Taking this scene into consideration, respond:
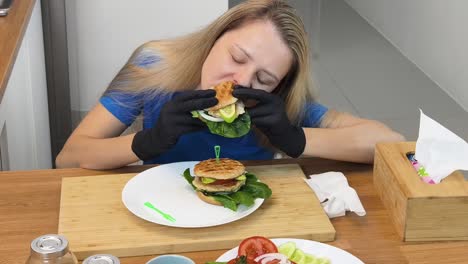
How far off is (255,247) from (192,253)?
0.15 meters

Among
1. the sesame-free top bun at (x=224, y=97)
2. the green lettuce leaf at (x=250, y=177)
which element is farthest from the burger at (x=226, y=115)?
the green lettuce leaf at (x=250, y=177)

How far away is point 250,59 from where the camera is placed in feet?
5.61

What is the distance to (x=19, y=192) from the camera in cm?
152

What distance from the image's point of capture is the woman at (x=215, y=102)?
159cm

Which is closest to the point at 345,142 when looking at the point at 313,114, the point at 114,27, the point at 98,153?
the point at 313,114

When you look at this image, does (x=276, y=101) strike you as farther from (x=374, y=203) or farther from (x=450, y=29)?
(x=450, y=29)

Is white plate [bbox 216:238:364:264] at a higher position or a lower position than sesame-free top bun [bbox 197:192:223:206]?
lower

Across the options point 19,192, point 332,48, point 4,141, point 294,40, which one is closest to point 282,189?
point 294,40

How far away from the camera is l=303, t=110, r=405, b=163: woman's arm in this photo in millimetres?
1721

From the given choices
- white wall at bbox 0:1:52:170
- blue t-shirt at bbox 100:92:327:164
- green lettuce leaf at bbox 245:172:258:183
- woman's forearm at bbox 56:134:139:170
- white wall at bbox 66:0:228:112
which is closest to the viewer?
green lettuce leaf at bbox 245:172:258:183

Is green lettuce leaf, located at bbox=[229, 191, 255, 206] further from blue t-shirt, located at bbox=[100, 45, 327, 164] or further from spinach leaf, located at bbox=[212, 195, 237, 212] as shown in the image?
blue t-shirt, located at bbox=[100, 45, 327, 164]

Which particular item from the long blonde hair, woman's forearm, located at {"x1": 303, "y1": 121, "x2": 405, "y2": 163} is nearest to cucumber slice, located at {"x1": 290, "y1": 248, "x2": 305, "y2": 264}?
woman's forearm, located at {"x1": 303, "y1": 121, "x2": 405, "y2": 163}

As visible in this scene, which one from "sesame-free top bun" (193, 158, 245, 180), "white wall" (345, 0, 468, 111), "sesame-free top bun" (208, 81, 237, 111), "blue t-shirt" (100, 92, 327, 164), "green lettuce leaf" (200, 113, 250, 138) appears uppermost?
"sesame-free top bun" (208, 81, 237, 111)

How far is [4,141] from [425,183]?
1304 mm
